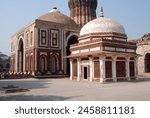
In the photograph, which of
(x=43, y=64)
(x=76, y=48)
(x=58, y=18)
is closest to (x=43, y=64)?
(x=43, y=64)

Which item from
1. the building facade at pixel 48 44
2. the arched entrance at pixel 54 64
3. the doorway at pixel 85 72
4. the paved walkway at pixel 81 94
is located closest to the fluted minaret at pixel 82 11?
the building facade at pixel 48 44

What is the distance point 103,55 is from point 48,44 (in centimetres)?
1351

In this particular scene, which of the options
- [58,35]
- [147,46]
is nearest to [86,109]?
[58,35]

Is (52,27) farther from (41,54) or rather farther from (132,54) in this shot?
(132,54)

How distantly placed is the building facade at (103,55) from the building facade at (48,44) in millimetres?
6909

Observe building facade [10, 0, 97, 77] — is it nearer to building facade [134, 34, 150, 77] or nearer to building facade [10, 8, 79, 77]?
building facade [10, 8, 79, 77]

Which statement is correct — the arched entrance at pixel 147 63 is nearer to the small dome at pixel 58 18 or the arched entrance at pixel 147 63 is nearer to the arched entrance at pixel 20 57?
the small dome at pixel 58 18

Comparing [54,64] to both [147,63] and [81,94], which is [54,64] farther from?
[81,94]

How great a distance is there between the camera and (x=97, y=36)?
22.7 m

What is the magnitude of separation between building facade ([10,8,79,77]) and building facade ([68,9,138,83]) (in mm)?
6909

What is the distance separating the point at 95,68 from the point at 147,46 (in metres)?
17.7

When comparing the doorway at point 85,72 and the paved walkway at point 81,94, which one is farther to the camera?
the doorway at point 85,72

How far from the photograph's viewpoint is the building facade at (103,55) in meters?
19.6

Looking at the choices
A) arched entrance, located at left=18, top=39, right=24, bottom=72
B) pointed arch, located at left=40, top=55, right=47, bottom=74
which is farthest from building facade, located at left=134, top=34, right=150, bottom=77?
arched entrance, located at left=18, top=39, right=24, bottom=72
